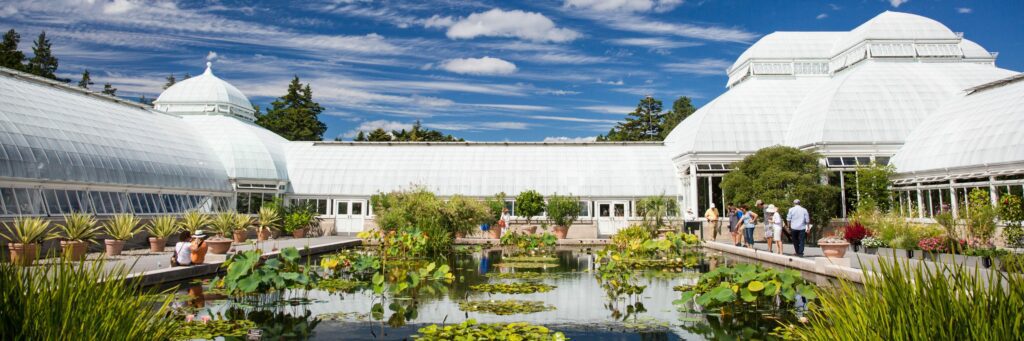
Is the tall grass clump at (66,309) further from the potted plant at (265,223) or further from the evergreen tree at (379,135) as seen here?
the evergreen tree at (379,135)

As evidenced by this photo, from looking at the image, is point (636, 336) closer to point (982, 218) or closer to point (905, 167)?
point (982, 218)

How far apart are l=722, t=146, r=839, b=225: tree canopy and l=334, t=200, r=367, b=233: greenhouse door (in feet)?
69.1

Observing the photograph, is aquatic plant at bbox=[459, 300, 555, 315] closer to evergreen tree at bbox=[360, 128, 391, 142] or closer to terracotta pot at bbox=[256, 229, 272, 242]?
terracotta pot at bbox=[256, 229, 272, 242]

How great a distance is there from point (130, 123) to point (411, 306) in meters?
25.6

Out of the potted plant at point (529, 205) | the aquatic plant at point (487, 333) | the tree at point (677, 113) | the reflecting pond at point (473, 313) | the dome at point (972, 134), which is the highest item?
the tree at point (677, 113)

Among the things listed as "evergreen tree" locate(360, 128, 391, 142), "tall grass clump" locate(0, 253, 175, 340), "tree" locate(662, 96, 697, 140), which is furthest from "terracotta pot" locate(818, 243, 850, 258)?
"tree" locate(662, 96, 697, 140)

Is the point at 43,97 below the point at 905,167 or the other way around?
the other way around

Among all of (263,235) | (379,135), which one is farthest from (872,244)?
(379,135)

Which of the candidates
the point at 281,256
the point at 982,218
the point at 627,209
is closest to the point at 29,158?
the point at 281,256

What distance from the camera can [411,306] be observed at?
1052cm

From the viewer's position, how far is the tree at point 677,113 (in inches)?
2725

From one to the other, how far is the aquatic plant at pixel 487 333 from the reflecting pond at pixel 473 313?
0.45 metres

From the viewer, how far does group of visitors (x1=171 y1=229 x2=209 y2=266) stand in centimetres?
1354

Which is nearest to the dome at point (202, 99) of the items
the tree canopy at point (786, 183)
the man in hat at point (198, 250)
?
the man in hat at point (198, 250)
